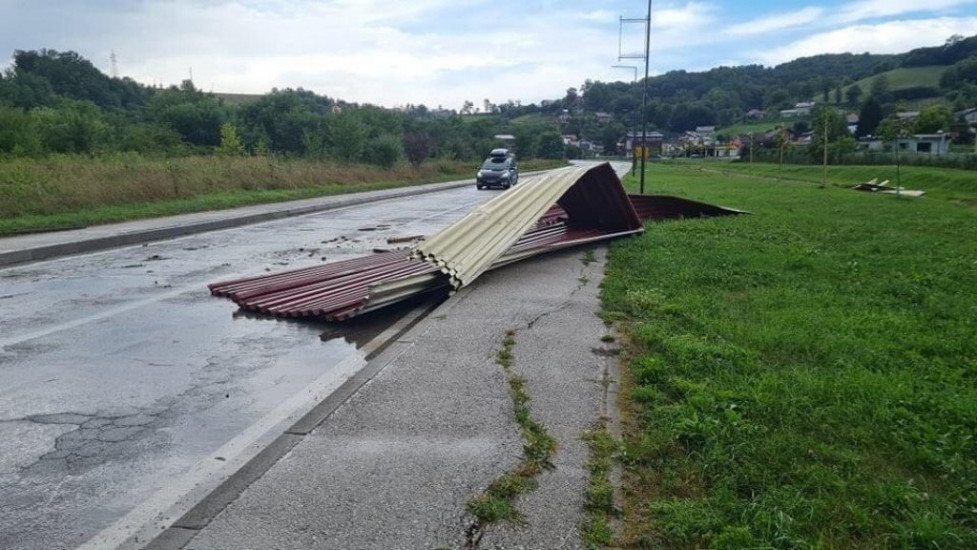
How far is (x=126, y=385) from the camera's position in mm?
5418

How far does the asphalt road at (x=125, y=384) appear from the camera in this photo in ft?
12.2

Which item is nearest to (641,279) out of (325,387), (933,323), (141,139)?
(933,323)

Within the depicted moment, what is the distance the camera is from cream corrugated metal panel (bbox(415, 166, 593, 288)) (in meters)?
8.88

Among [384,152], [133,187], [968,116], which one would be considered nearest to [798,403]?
[133,187]

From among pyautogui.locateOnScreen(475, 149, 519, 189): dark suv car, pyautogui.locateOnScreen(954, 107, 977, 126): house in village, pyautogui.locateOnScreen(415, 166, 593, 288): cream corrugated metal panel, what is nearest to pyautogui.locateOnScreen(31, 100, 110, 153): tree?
pyautogui.locateOnScreen(475, 149, 519, 189): dark suv car

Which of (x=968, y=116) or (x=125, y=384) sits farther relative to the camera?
(x=968, y=116)

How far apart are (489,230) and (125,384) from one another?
566 centimetres

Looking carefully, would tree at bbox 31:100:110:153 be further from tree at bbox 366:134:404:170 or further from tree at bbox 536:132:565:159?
tree at bbox 536:132:565:159

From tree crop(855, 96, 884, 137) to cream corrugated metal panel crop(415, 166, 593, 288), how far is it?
296 feet

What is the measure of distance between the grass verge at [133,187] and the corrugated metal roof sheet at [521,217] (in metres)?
10.0

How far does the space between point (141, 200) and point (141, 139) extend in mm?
27769

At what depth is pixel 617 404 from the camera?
485cm

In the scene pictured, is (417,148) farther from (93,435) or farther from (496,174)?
(93,435)

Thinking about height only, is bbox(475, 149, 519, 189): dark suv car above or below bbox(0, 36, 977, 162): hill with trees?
below
